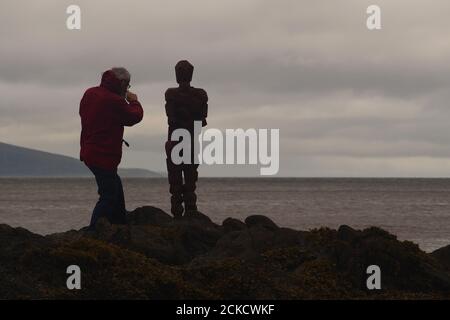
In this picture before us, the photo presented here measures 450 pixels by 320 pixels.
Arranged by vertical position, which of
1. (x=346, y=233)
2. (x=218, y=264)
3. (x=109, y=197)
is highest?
(x=109, y=197)

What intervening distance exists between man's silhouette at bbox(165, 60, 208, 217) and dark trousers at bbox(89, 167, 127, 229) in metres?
2.27

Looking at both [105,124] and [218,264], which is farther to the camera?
[105,124]

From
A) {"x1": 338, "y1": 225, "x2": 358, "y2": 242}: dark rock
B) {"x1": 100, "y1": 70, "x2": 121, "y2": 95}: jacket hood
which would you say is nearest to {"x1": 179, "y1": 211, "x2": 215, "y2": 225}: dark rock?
{"x1": 100, "y1": 70, "x2": 121, "y2": 95}: jacket hood

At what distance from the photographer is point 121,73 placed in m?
15.8

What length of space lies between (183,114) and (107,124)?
2.83 meters

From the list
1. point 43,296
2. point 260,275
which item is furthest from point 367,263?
point 43,296

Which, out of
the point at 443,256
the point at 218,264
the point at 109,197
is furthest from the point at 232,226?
the point at 218,264

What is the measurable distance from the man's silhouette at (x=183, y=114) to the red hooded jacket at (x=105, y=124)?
2.48 m

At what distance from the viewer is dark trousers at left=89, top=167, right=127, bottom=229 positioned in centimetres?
1574

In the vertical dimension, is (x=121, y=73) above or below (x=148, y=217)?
above

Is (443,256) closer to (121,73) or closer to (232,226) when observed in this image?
(232,226)

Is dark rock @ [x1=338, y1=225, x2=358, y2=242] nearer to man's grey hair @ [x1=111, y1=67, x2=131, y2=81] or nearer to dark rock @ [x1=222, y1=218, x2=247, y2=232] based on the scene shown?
dark rock @ [x1=222, y1=218, x2=247, y2=232]

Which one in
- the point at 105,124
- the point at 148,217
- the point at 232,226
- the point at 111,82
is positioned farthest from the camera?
the point at 148,217

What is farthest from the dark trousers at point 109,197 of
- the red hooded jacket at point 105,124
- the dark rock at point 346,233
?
the dark rock at point 346,233
